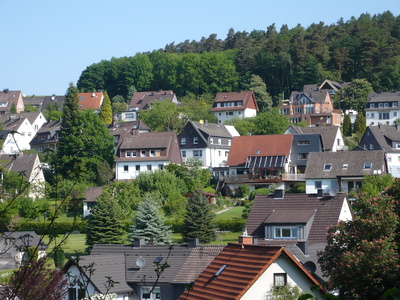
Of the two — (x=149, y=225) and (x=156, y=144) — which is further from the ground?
(x=156, y=144)

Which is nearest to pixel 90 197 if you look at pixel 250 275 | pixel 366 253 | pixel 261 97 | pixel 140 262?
pixel 140 262

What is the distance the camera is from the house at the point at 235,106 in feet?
323

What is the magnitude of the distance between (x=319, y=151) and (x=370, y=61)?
174 ft

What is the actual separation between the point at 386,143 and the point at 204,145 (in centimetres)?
1660

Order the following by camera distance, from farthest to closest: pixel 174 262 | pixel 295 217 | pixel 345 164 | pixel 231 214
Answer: pixel 345 164
pixel 231 214
pixel 295 217
pixel 174 262

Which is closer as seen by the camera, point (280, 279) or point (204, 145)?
point (280, 279)

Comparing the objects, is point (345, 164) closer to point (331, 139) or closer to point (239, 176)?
point (239, 176)

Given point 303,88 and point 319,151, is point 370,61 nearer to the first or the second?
point 303,88

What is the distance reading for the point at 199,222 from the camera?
147 ft

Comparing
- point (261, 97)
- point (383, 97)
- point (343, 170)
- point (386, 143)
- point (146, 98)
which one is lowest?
point (343, 170)

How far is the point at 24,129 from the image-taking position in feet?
319

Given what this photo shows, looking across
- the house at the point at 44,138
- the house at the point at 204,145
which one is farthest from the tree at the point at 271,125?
the house at the point at 44,138

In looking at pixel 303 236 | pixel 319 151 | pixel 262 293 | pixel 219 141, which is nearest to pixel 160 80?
pixel 219 141

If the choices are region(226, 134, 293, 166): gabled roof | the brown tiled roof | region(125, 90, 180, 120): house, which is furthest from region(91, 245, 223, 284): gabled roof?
the brown tiled roof
